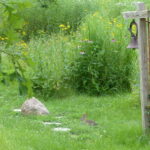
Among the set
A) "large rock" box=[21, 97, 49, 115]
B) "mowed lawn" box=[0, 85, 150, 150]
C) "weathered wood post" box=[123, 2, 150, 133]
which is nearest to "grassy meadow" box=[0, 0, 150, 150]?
"mowed lawn" box=[0, 85, 150, 150]

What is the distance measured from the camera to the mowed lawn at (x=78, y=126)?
6453mm

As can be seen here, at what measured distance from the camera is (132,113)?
8.68 metres

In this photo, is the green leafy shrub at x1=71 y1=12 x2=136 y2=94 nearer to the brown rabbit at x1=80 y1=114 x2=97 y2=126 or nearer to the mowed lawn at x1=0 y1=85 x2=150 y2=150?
the mowed lawn at x1=0 y1=85 x2=150 y2=150

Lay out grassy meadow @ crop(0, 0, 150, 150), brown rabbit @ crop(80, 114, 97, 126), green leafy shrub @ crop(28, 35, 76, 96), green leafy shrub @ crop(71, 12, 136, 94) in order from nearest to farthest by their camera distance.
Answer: grassy meadow @ crop(0, 0, 150, 150) → brown rabbit @ crop(80, 114, 97, 126) → green leafy shrub @ crop(28, 35, 76, 96) → green leafy shrub @ crop(71, 12, 136, 94)

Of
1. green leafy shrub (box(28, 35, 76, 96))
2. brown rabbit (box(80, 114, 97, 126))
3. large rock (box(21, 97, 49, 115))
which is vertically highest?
green leafy shrub (box(28, 35, 76, 96))

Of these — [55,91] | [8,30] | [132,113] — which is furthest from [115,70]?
[8,30]

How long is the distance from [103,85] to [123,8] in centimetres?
792

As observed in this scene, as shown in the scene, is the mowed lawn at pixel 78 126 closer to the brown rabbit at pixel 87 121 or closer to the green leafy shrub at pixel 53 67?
the brown rabbit at pixel 87 121

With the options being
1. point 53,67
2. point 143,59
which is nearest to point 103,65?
point 53,67

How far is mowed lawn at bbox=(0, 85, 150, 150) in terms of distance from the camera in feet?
21.2

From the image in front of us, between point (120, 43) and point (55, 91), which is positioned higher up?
point (120, 43)

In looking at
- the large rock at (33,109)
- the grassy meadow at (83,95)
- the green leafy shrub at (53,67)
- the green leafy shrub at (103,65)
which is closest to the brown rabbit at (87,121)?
the grassy meadow at (83,95)

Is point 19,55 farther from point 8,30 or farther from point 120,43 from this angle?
point 120,43

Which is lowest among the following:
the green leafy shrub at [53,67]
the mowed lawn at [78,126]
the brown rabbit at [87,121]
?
the brown rabbit at [87,121]
